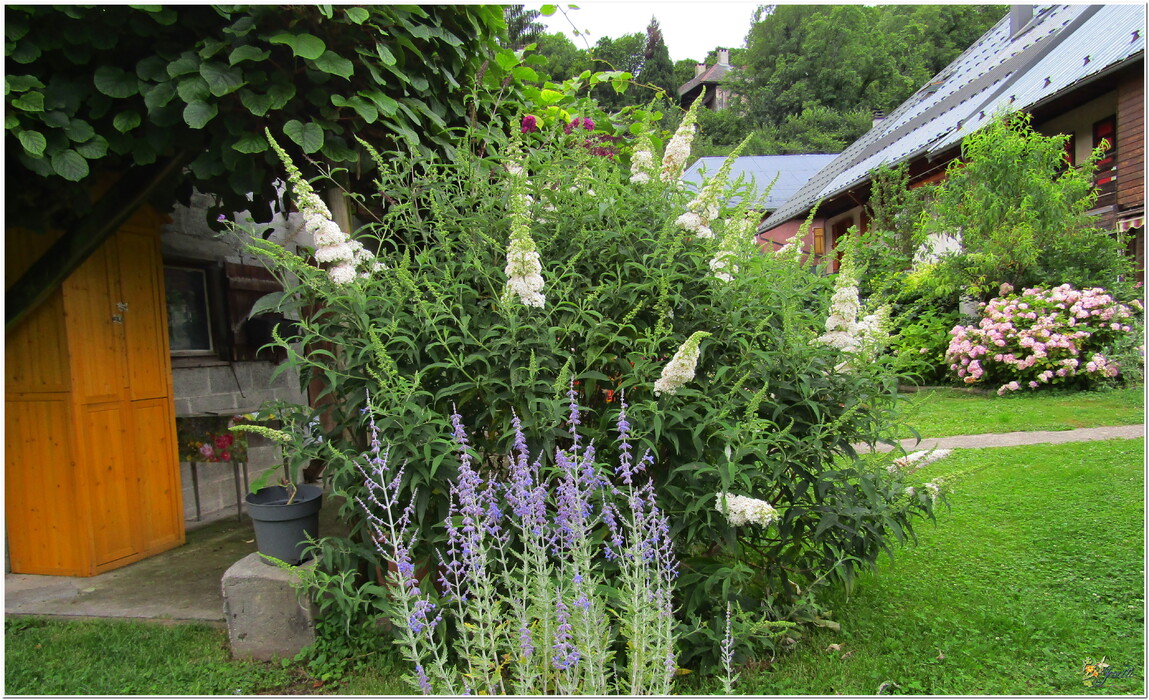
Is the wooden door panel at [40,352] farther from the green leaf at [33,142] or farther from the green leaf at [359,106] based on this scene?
the green leaf at [359,106]

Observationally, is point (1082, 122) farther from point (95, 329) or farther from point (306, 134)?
point (95, 329)

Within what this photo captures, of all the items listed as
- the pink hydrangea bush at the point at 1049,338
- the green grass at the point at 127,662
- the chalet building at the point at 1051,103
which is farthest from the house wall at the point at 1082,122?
the green grass at the point at 127,662

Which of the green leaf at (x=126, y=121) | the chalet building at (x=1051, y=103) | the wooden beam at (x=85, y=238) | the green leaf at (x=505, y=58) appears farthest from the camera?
the chalet building at (x=1051, y=103)

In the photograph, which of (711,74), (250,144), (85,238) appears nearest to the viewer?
(250,144)

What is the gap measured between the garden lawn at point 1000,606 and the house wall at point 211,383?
3.70 metres

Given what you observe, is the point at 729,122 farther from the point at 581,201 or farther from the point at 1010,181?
the point at 581,201

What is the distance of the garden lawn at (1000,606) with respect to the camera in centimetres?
239

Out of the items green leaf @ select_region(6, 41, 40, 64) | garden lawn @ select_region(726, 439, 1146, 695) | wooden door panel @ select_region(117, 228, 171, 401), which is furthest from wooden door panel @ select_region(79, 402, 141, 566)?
garden lawn @ select_region(726, 439, 1146, 695)

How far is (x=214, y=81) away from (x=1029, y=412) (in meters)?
7.66

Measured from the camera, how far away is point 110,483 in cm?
389

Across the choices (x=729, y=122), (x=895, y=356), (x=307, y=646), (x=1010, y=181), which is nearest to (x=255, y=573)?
(x=307, y=646)

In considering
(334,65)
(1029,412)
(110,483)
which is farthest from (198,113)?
(1029,412)

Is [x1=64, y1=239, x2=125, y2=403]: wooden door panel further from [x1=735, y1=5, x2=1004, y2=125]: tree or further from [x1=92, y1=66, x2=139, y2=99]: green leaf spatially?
[x1=735, y1=5, x2=1004, y2=125]: tree

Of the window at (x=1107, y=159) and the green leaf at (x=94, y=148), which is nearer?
the green leaf at (x=94, y=148)
